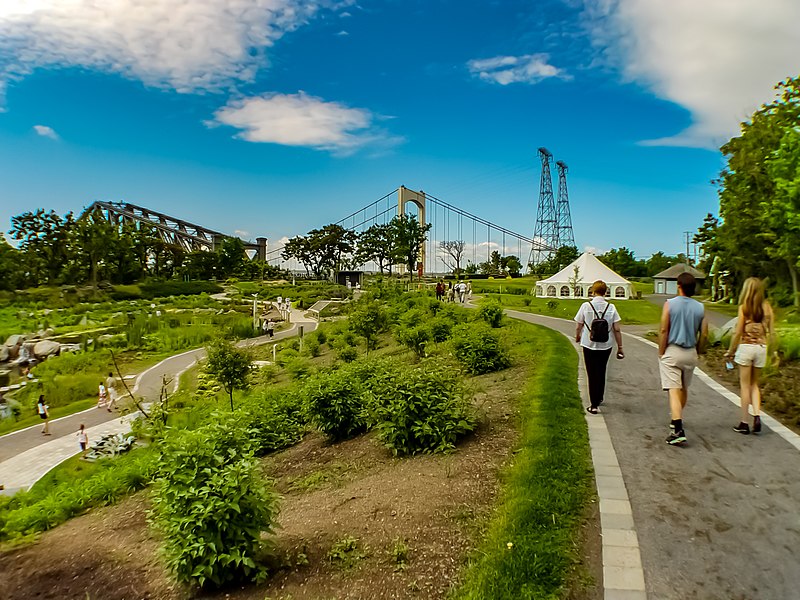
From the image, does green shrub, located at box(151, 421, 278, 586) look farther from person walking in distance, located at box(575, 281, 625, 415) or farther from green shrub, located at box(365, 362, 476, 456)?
person walking in distance, located at box(575, 281, 625, 415)

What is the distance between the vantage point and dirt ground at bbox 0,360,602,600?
3834 millimetres

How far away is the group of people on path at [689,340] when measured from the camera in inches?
225

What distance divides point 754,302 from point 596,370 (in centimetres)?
192

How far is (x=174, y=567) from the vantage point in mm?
4102

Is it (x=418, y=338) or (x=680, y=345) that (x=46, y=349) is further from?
(x=680, y=345)

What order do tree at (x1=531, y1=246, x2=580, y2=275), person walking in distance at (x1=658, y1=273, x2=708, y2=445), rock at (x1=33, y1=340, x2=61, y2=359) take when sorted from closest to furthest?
person walking in distance at (x1=658, y1=273, x2=708, y2=445) < rock at (x1=33, y1=340, x2=61, y2=359) < tree at (x1=531, y1=246, x2=580, y2=275)

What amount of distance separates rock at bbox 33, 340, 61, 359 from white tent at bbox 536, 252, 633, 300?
3656 cm

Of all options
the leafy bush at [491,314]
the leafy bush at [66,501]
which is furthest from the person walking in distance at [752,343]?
the leafy bush at [491,314]

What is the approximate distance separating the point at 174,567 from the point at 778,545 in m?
4.33

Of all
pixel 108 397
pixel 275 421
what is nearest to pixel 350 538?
pixel 275 421

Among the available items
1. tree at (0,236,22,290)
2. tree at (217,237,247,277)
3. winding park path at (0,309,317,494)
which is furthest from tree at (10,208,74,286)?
winding park path at (0,309,317,494)

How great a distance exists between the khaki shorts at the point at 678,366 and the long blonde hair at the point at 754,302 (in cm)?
97

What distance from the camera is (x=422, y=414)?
20.9 feet

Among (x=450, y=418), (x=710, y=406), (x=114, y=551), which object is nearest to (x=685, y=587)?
(x=450, y=418)
